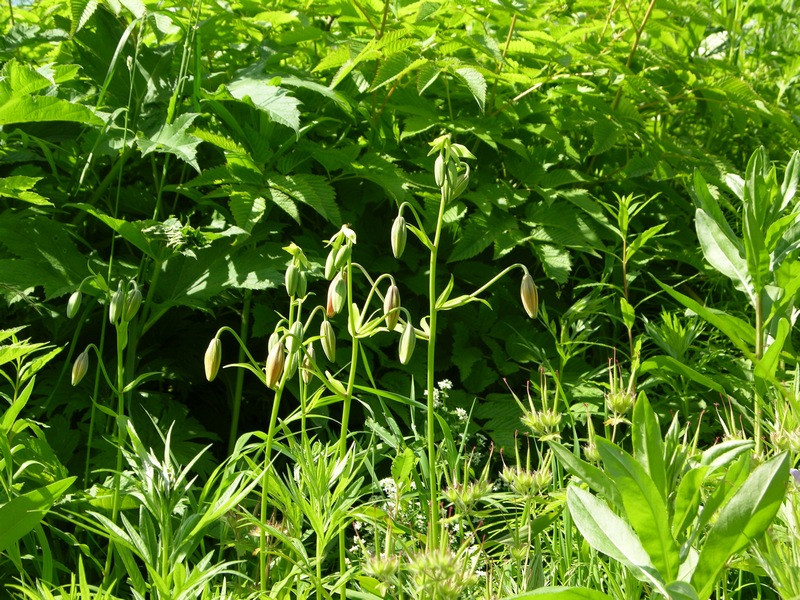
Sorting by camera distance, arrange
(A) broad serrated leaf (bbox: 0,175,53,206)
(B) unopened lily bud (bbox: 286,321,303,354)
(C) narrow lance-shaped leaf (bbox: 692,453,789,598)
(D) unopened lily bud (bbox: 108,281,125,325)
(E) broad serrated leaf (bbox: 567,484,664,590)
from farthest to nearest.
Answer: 1. (A) broad serrated leaf (bbox: 0,175,53,206)
2. (D) unopened lily bud (bbox: 108,281,125,325)
3. (B) unopened lily bud (bbox: 286,321,303,354)
4. (E) broad serrated leaf (bbox: 567,484,664,590)
5. (C) narrow lance-shaped leaf (bbox: 692,453,789,598)

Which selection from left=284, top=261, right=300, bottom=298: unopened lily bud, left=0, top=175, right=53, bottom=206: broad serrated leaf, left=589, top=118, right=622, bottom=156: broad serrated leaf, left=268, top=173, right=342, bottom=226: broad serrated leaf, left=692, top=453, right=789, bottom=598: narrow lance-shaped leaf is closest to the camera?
left=692, top=453, right=789, bottom=598: narrow lance-shaped leaf

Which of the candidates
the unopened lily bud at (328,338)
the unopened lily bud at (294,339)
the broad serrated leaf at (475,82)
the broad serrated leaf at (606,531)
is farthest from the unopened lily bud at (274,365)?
the broad serrated leaf at (475,82)

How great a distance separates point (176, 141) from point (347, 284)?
0.81 metres

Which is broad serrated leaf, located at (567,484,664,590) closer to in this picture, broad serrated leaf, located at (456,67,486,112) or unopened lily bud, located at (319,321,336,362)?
unopened lily bud, located at (319,321,336,362)

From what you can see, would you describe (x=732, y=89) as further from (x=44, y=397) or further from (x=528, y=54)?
(x=44, y=397)

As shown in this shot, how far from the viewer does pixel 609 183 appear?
123 inches

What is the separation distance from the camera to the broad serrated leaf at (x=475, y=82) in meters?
2.28

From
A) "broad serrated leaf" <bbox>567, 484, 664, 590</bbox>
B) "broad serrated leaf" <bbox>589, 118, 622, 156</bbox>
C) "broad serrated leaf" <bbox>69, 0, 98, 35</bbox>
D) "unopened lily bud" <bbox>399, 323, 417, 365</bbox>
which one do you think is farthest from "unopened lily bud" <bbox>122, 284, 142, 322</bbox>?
"broad serrated leaf" <bbox>589, 118, 622, 156</bbox>

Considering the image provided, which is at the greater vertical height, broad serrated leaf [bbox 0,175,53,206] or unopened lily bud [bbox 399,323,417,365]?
unopened lily bud [bbox 399,323,417,365]

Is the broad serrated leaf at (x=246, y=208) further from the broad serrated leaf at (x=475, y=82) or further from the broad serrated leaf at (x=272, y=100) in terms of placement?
the broad serrated leaf at (x=475, y=82)

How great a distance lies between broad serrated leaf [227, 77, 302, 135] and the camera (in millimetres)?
2139

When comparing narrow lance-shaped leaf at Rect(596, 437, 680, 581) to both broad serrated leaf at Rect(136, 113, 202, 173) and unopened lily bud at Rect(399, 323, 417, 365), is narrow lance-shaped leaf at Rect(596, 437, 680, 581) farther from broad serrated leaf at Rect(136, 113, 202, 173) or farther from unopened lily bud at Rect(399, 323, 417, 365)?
broad serrated leaf at Rect(136, 113, 202, 173)

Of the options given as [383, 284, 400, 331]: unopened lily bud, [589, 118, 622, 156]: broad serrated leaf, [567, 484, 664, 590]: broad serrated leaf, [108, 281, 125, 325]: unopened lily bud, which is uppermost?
[383, 284, 400, 331]: unopened lily bud

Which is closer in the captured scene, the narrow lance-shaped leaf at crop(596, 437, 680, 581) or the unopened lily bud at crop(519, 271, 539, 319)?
the narrow lance-shaped leaf at crop(596, 437, 680, 581)
